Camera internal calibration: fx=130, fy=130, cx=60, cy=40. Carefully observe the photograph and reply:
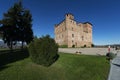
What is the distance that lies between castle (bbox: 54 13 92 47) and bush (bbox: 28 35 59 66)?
41969mm

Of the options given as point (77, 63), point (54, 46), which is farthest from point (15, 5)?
point (77, 63)

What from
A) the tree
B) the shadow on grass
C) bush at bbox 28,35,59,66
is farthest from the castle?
bush at bbox 28,35,59,66

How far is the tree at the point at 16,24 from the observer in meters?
24.7

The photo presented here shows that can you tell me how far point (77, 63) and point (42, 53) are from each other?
13.6ft

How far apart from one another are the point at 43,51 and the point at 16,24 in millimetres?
14887

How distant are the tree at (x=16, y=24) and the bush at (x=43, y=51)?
13291 millimetres

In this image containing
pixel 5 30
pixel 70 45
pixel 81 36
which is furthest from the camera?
pixel 81 36

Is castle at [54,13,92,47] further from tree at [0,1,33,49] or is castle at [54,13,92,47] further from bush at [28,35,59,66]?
bush at [28,35,59,66]

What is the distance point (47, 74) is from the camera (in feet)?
34.0

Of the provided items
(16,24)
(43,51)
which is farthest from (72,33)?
(43,51)

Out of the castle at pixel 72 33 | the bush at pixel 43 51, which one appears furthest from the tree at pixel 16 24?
the castle at pixel 72 33

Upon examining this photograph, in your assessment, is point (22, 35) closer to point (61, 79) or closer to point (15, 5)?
point (15, 5)

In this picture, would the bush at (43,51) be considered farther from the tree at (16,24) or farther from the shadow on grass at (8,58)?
the tree at (16,24)

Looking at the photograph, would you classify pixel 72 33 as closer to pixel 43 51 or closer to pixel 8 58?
pixel 8 58
